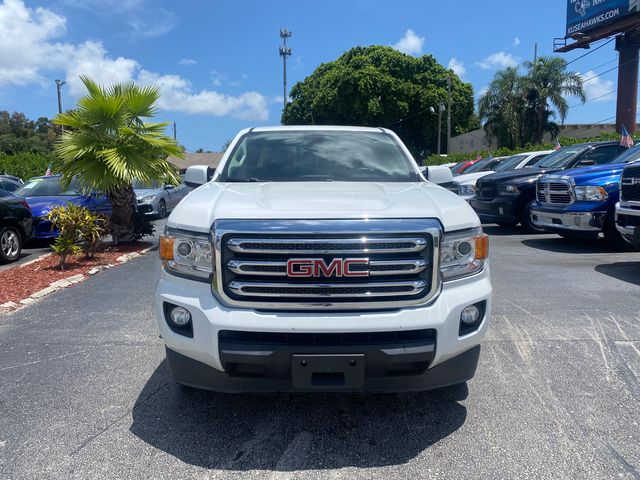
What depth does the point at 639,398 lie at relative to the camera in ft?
11.5

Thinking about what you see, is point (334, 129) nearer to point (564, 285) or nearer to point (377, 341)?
point (377, 341)

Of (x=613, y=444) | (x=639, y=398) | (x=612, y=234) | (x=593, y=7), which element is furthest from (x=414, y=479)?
(x=593, y=7)

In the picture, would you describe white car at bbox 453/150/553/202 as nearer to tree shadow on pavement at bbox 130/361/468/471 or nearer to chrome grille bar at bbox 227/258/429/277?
tree shadow on pavement at bbox 130/361/468/471

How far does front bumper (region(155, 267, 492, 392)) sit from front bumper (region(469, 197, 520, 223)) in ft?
28.4

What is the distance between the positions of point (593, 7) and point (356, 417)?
135 feet

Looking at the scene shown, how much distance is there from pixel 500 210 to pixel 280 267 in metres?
9.38

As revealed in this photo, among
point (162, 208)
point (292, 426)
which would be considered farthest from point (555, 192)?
point (162, 208)

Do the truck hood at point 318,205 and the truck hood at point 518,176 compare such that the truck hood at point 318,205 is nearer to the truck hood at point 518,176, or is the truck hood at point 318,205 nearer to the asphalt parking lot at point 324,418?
the asphalt parking lot at point 324,418

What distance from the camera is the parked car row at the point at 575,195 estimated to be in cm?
695

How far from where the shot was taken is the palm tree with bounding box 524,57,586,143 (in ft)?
117

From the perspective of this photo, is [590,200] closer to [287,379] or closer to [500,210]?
[500,210]

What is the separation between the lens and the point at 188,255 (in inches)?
117

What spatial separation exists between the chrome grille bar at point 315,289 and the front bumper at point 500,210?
9.02 metres

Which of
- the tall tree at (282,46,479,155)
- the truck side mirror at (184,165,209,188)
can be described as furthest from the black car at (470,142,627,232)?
the tall tree at (282,46,479,155)
